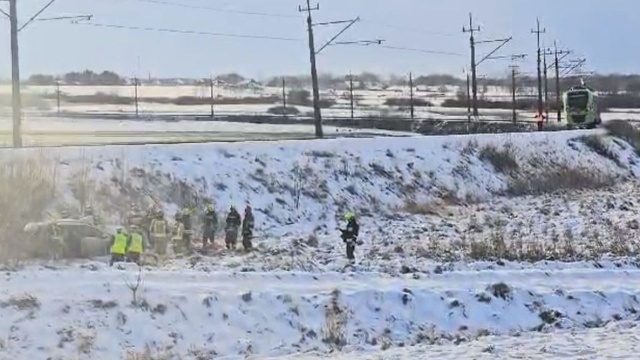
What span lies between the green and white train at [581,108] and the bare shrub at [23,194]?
139 ft

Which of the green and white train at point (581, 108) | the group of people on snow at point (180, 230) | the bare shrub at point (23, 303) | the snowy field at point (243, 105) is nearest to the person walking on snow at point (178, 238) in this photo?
the group of people on snow at point (180, 230)

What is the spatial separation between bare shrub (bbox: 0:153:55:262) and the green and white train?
4241cm

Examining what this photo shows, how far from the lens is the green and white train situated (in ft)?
204

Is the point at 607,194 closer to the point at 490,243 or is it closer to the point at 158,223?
the point at 490,243

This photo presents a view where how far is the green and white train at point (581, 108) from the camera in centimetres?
6231

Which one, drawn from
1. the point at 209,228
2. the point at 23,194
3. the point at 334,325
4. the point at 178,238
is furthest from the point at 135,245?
the point at 334,325

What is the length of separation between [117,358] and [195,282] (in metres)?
3.28

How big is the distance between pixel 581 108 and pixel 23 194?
45.4 m

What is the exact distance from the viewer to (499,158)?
44.6 m

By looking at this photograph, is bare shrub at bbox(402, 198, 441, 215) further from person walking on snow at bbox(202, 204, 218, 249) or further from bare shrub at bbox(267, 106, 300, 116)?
bare shrub at bbox(267, 106, 300, 116)

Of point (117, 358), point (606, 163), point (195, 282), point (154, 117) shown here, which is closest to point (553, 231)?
point (195, 282)

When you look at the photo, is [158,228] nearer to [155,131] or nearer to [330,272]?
[330,272]

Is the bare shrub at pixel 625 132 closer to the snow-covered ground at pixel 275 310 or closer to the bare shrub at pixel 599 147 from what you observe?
the bare shrub at pixel 599 147

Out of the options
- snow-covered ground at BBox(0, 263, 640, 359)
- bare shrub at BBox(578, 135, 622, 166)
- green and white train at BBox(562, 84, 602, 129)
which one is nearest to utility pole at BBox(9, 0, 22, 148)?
snow-covered ground at BBox(0, 263, 640, 359)
